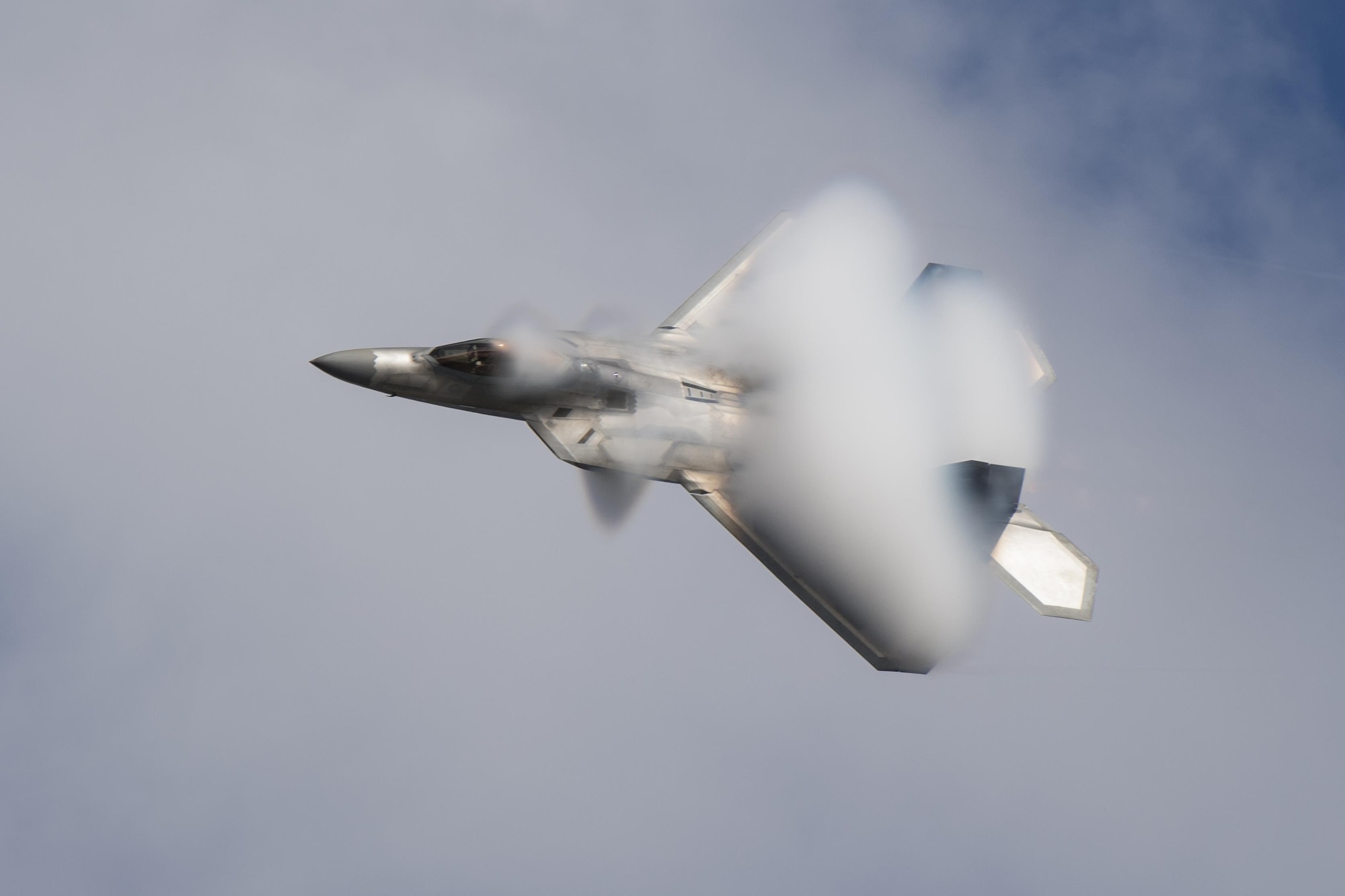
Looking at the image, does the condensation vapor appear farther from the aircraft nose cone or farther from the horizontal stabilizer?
the aircraft nose cone

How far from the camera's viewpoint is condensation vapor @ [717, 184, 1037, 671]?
126 feet

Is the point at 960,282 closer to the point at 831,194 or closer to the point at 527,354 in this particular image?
the point at 831,194

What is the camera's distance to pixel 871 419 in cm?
4200

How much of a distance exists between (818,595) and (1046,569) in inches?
295

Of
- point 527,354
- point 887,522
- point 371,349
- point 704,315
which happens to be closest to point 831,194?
point 704,315

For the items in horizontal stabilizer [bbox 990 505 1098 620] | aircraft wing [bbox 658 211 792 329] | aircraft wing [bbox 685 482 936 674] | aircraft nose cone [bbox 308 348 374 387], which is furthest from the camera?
aircraft wing [bbox 658 211 792 329]

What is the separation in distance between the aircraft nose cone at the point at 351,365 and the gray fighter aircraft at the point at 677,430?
0.04 metres

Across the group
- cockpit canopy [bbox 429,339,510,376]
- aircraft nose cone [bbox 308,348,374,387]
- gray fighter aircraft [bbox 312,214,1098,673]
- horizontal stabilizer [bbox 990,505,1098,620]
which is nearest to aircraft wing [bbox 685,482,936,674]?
gray fighter aircraft [bbox 312,214,1098,673]

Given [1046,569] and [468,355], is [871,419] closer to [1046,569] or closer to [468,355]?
[1046,569]

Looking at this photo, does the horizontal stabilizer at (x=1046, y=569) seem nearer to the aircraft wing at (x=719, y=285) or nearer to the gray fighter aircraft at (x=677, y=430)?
the gray fighter aircraft at (x=677, y=430)

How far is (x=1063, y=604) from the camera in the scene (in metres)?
38.8

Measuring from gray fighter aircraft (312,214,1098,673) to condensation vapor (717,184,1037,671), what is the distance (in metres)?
0.30

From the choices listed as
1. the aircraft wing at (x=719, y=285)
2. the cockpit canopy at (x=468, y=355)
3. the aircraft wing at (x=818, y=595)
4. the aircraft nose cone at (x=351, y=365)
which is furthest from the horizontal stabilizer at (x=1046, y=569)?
the aircraft nose cone at (x=351, y=365)

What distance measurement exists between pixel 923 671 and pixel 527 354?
1471 cm
